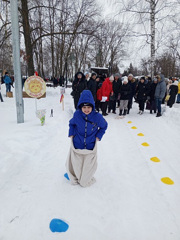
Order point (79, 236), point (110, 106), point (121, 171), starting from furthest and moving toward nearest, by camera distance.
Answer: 1. point (110, 106)
2. point (121, 171)
3. point (79, 236)

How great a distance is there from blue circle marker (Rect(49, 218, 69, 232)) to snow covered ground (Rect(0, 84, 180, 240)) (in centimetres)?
5

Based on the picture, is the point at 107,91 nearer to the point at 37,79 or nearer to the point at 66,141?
the point at 37,79

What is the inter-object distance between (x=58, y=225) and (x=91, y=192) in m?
0.79

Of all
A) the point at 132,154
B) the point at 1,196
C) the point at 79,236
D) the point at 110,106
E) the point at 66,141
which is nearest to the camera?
the point at 79,236

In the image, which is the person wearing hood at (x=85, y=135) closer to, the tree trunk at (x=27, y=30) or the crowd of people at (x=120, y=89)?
the crowd of people at (x=120, y=89)

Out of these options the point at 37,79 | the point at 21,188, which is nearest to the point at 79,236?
the point at 21,188

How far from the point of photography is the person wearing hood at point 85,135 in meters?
2.63

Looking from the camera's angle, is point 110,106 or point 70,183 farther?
point 110,106

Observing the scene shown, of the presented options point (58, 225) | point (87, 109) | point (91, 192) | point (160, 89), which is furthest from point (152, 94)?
point (58, 225)

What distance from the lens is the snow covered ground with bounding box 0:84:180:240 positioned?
2070 millimetres

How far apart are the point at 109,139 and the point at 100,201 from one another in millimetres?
2719

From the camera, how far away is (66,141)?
483cm

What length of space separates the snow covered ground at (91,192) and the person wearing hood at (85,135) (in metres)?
0.36

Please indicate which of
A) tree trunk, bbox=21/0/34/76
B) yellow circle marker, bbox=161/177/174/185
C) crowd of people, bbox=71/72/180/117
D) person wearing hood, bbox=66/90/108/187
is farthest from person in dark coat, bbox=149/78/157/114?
tree trunk, bbox=21/0/34/76
